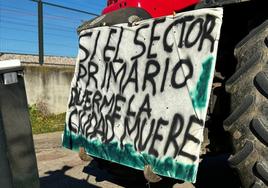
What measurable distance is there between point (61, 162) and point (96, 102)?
271 cm

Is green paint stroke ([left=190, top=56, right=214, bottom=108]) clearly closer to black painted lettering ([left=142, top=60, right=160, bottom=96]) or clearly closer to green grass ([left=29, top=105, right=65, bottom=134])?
black painted lettering ([left=142, top=60, right=160, bottom=96])

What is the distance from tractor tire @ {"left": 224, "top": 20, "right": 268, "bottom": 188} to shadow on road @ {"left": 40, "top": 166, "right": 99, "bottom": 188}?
273 cm

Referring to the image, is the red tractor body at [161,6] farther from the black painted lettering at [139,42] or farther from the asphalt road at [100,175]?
the asphalt road at [100,175]

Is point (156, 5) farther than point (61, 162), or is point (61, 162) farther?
point (61, 162)

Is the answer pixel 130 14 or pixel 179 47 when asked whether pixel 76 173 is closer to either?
pixel 130 14

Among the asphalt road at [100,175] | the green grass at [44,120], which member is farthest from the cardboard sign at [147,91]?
the green grass at [44,120]

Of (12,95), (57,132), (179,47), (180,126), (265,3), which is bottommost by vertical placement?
(57,132)

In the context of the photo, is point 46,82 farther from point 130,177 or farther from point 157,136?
point 157,136

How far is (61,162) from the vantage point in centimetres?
691

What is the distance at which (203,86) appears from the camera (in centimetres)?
337

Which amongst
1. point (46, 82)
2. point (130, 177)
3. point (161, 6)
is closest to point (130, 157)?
point (130, 177)

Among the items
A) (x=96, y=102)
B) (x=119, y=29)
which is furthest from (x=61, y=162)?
(x=119, y=29)

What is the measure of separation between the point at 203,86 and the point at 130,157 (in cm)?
108

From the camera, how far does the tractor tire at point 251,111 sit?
2.96 metres
